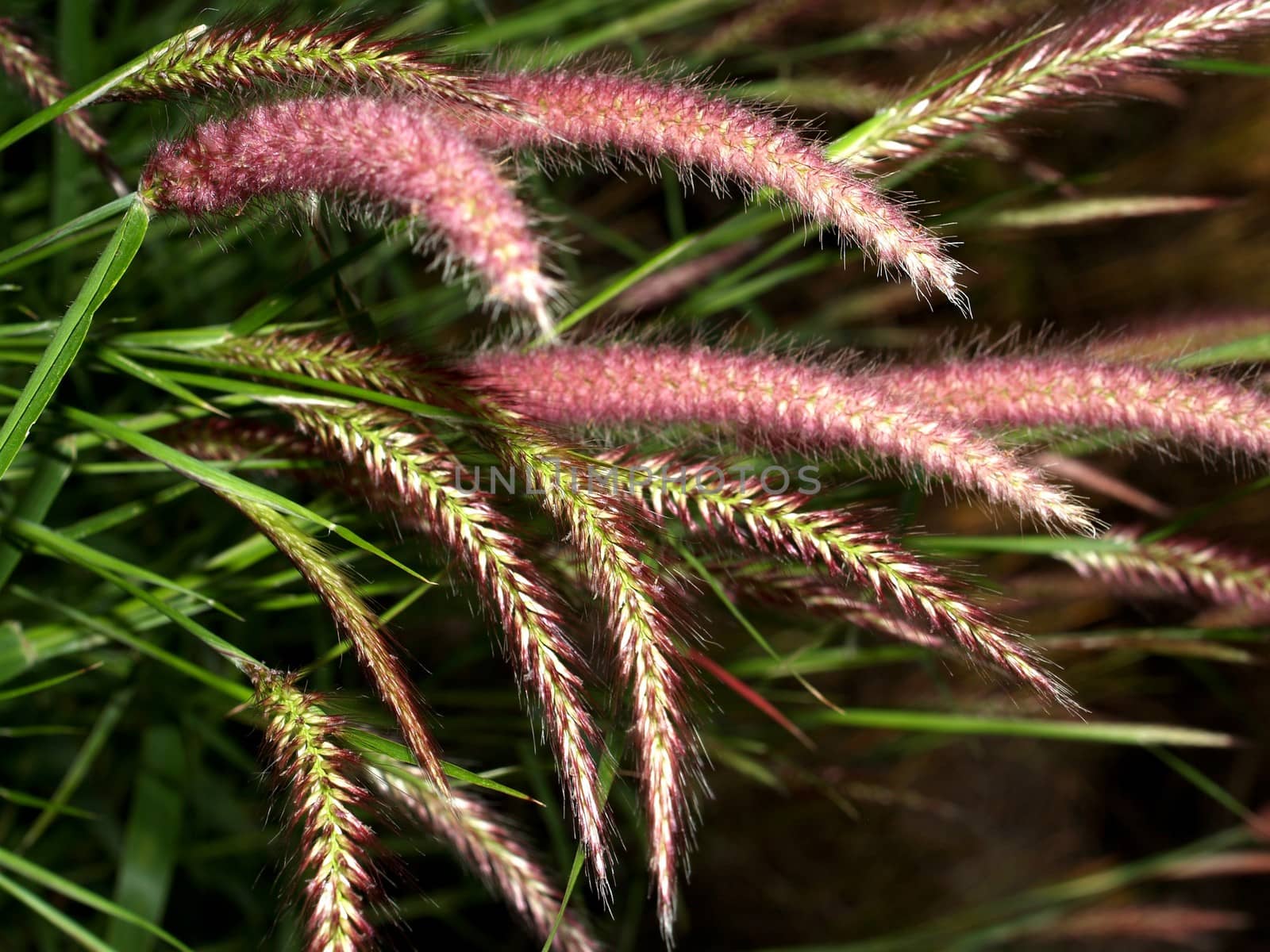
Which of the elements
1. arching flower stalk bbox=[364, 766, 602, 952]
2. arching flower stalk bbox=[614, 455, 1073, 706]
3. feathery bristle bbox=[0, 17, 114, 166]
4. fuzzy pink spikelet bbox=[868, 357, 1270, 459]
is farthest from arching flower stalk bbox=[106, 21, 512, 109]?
arching flower stalk bbox=[364, 766, 602, 952]

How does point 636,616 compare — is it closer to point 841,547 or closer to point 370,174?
point 841,547

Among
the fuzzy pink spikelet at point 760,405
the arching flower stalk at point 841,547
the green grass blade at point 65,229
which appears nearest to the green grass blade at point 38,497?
the green grass blade at point 65,229

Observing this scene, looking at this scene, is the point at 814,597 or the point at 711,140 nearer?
the point at 711,140

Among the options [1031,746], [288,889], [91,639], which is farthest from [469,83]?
[1031,746]

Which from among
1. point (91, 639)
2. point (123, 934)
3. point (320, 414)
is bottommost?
point (123, 934)

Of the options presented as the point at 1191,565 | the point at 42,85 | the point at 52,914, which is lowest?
the point at 52,914

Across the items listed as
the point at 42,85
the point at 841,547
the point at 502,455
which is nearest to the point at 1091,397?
the point at 841,547

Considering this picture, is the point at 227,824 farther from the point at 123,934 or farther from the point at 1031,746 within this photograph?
the point at 1031,746
